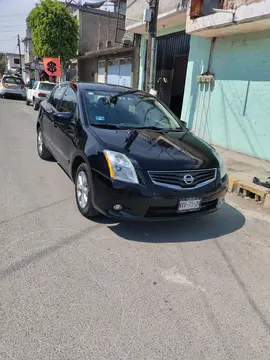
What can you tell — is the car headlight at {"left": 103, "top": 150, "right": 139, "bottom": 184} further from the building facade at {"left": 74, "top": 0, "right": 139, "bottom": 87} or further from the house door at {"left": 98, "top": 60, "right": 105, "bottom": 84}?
the house door at {"left": 98, "top": 60, "right": 105, "bottom": 84}

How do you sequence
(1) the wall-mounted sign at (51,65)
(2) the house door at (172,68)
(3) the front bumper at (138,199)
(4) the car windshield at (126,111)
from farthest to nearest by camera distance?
(1) the wall-mounted sign at (51,65) → (2) the house door at (172,68) → (4) the car windshield at (126,111) → (3) the front bumper at (138,199)

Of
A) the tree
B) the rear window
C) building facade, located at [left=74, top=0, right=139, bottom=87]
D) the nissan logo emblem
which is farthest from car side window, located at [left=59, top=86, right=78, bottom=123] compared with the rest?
the tree

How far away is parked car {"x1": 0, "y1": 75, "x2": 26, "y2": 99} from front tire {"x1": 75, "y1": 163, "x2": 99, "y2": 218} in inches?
858

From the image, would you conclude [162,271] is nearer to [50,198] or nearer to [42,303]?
[42,303]

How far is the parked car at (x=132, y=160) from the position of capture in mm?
3312

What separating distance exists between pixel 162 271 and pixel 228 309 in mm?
712

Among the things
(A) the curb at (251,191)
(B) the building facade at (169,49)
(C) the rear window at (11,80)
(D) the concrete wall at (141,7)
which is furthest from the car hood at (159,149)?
(C) the rear window at (11,80)

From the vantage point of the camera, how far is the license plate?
11.2ft

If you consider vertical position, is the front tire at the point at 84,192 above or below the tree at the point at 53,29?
below

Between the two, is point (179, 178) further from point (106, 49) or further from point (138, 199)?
point (106, 49)

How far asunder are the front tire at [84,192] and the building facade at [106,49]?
1265 cm

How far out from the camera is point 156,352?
2096 mm

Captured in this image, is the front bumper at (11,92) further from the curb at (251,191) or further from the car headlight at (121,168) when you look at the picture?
the car headlight at (121,168)

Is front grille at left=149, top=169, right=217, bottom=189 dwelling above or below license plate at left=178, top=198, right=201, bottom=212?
above
